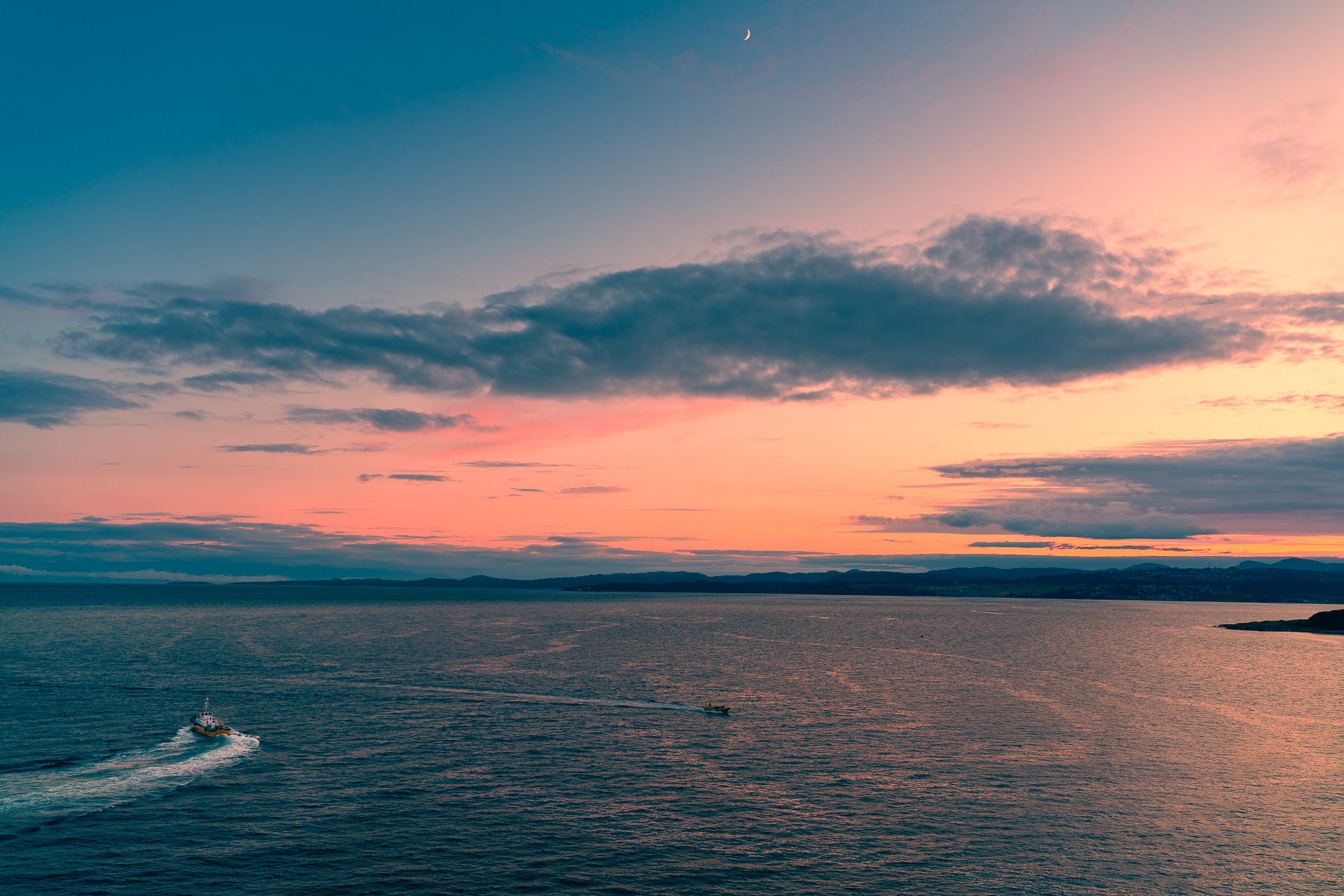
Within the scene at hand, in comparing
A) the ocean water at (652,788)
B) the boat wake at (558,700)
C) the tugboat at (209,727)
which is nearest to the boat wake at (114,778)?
the ocean water at (652,788)

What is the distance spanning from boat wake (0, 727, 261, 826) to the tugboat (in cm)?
105

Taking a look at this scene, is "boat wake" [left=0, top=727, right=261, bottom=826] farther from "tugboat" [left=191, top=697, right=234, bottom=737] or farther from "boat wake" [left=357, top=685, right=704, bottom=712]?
"boat wake" [left=357, top=685, right=704, bottom=712]

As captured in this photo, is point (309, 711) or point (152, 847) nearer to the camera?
point (152, 847)

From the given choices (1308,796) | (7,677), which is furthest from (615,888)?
(7,677)

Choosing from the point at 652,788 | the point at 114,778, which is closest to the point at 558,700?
the point at 652,788

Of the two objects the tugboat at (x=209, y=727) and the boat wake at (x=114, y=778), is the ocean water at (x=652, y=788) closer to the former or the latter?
the boat wake at (x=114, y=778)

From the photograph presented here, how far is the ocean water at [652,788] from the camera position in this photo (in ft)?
186

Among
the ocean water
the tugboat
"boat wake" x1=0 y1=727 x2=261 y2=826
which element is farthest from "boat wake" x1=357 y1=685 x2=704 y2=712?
"boat wake" x1=0 y1=727 x2=261 y2=826

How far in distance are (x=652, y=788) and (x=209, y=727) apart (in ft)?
179

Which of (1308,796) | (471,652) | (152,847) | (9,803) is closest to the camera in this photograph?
(152,847)

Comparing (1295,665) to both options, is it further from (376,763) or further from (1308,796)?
(376,763)

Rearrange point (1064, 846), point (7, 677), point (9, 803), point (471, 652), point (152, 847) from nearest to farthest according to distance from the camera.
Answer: point (152, 847) → point (1064, 846) → point (9, 803) → point (7, 677) → point (471, 652)

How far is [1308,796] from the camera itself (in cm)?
7744

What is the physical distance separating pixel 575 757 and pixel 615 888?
33.6 m
